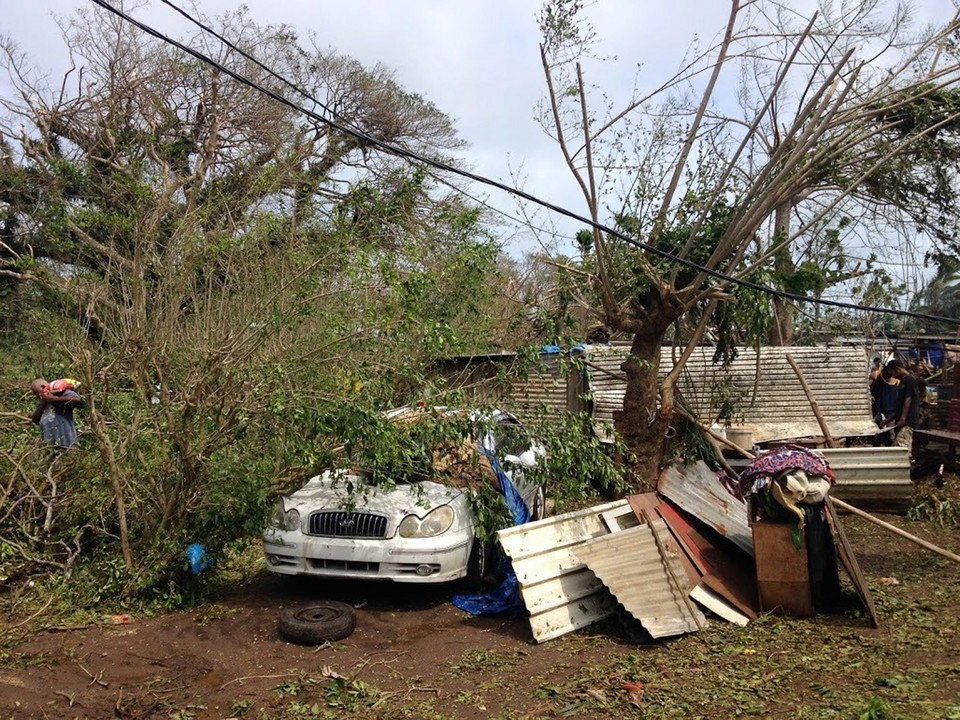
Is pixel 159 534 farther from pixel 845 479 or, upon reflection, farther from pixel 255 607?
pixel 845 479

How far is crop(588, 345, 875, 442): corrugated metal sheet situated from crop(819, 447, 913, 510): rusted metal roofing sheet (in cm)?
245

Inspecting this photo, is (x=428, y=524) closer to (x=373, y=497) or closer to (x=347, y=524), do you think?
(x=373, y=497)

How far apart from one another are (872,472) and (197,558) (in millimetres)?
7438

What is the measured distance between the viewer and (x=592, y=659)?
5883 millimetres

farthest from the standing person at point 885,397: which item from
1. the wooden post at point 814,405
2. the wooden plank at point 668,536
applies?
the wooden plank at point 668,536

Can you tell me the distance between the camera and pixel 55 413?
782 centimetres

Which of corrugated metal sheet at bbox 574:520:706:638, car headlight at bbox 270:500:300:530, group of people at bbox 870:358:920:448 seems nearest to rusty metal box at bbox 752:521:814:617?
corrugated metal sheet at bbox 574:520:706:638

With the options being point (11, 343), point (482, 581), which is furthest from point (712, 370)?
point (11, 343)

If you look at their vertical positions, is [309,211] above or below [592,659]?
above

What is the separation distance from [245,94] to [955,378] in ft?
53.1

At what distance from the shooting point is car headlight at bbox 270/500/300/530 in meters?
7.15

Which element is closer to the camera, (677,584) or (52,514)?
(677,584)

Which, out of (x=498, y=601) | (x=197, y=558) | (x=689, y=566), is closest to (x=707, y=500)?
(x=689, y=566)

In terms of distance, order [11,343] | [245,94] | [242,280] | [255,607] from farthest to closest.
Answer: [245,94] < [11,343] < [242,280] < [255,607]
